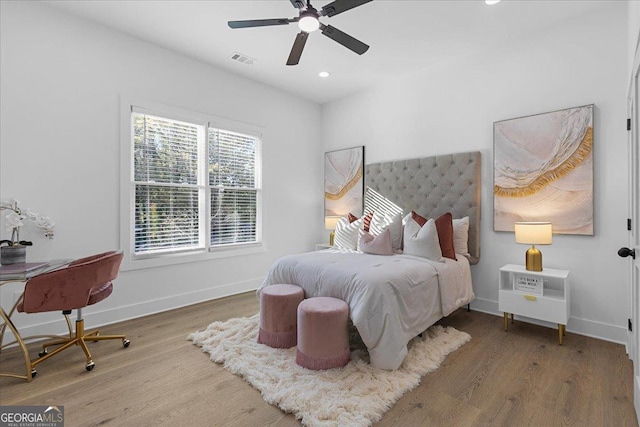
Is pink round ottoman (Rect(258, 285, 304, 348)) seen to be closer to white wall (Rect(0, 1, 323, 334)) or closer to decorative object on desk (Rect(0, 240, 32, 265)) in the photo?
white wall (Rect(0, 1, 323, 334))

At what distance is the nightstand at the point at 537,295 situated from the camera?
2.70 m

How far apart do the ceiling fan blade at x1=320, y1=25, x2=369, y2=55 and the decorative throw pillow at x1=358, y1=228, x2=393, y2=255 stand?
70.7 inches

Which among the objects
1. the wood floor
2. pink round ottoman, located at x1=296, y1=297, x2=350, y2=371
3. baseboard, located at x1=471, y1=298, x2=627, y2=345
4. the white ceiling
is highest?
the white ceiling

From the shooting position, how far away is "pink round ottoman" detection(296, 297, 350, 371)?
221cm

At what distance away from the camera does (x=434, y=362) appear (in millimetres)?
2352

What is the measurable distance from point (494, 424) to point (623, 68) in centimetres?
317

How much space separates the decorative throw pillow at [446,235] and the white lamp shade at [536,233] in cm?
62

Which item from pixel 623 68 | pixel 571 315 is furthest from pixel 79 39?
pixel 571 315

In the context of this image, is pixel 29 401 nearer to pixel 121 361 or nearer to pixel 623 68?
pixel 121 361

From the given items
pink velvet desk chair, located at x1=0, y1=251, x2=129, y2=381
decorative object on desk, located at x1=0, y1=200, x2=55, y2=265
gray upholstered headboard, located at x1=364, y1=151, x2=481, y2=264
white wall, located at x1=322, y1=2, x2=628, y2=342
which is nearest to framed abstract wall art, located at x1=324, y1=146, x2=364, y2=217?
gray upholstered headboard, located at x1=364, y1=151, x2=481, y2=264

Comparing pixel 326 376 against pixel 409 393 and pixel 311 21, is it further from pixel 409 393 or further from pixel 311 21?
pixel 311 21

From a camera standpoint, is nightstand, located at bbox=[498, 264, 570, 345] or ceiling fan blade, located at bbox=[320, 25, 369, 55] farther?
nightstand, located at bbox=[498, 264, 570, 345]

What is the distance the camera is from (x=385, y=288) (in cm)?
233

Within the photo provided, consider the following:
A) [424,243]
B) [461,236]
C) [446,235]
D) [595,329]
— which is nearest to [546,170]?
[461,236]
